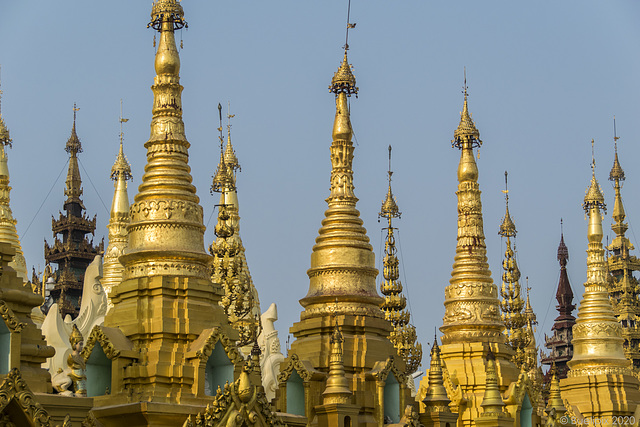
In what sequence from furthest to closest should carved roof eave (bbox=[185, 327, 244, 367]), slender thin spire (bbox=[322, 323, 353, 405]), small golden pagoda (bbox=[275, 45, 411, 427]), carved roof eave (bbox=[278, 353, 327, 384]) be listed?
1. small golden pagoda (bbox=[275, 45, 411, 427])
2. carved roof eave (bbox=[278, 353, 327, 384])
3. slender thin spire (bbox=[322, 323, 353, 405])
4. carved roof eave (bbox=[185, 327, 244, 367])

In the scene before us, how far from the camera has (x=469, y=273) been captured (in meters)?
41.5

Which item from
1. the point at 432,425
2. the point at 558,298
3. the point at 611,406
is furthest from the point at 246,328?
the point at 558,298

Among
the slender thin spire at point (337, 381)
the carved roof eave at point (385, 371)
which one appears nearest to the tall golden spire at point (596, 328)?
the carved roof eave at point (385, 371)

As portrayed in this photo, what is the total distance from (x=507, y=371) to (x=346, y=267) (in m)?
7.15

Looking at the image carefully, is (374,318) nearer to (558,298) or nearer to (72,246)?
(72,246)

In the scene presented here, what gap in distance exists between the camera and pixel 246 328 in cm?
3581

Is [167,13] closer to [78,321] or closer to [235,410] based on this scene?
[235,410]

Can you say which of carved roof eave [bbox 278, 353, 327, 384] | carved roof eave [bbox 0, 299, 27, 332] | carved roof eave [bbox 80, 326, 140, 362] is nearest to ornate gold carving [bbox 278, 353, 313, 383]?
carved roof eave [bbox 278, 353, 327, 384]

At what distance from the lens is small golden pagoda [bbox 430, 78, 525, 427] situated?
3919cm

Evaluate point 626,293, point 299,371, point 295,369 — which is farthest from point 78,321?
point 626,293

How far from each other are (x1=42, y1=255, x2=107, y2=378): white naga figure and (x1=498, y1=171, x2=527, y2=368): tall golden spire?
567 inches

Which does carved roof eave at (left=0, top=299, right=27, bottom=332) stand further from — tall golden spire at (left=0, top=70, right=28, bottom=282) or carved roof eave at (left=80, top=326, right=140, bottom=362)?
tall golden spire at (left=0, top=70, right=28, bottom=282)

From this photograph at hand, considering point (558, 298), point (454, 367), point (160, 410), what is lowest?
point (160, 410)

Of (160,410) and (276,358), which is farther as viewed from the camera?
(276,358)
